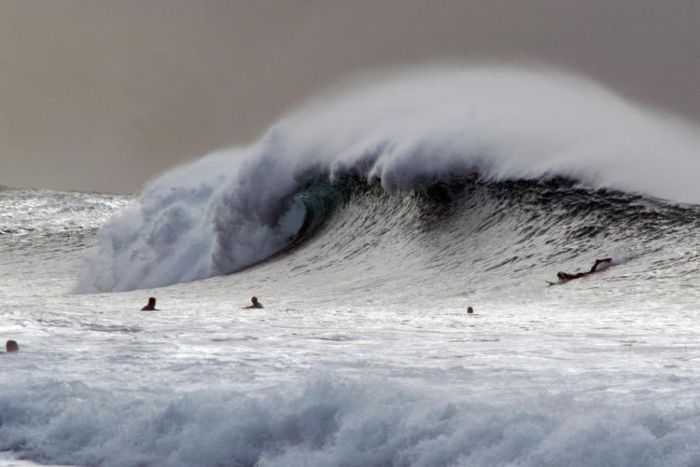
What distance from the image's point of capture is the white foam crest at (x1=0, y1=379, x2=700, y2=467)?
13.4 ft

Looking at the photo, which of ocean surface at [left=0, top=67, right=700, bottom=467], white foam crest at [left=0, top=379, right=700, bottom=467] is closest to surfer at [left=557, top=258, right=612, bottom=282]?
ocean surface at [left=0, top=67, right=700, bottom=467]

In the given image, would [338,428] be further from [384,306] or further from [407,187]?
[407,187]

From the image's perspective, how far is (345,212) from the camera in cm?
1891

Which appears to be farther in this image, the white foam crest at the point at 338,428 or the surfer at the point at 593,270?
the surfer at the point at 593,270

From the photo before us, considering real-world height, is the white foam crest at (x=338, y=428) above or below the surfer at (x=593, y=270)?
below

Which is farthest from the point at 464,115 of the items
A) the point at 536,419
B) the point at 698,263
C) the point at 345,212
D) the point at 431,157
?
the point at 536,419

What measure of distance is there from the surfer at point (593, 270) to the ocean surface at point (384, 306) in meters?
0.18

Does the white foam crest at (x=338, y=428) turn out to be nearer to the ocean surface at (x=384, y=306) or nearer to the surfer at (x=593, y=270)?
the ocean surface at (x=384, y=306)

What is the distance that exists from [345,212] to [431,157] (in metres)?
2.03

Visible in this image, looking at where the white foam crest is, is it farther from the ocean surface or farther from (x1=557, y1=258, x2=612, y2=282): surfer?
(x1=557, y1=258, x2=612, y2=282): surfer

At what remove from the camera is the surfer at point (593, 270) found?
1213 centimetres

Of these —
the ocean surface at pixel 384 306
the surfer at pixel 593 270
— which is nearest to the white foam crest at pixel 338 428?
the ocean surface at pixel 384 306

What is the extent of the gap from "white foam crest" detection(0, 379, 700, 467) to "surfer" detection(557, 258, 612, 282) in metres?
7.30

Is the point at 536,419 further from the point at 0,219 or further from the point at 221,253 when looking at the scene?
the point at 0,219
